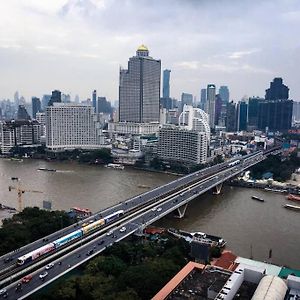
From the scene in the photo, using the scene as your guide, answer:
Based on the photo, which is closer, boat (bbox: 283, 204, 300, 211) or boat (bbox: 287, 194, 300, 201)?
boat (bbox: 283, 204, 300, 211)

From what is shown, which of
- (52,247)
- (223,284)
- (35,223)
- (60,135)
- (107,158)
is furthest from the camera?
(60,135)

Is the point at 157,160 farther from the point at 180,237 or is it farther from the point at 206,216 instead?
the point at 180,237

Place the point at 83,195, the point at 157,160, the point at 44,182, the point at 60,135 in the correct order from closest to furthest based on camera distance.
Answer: the point at 83,195 < the point at 44,182 < the point at 157,160 < the point at 60,135

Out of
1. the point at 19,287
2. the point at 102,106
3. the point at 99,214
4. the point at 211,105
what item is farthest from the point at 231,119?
the point at 19,287

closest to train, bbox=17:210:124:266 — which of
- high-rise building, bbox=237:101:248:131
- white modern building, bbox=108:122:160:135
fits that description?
white modern building, bbox=108:122:160:135

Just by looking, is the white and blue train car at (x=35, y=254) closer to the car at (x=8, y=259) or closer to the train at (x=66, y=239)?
the train at (x=66, y=239)

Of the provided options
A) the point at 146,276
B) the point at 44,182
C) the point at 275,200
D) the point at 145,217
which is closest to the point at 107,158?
the point at 44,182

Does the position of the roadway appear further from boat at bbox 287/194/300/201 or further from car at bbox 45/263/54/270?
boat at bbox 287/194/300/201
